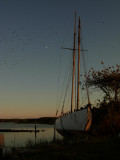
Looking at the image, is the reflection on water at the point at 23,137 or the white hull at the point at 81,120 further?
the reflection on water at the point at 23,137

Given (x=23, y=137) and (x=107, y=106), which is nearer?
(x=107, y=106)

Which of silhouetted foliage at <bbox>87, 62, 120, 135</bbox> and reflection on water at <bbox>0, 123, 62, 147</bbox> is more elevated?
silhouetted foliage at <bbox>87, 62, 120, 135</bbox>

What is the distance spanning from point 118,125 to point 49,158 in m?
15.1

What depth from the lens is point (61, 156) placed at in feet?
36.2

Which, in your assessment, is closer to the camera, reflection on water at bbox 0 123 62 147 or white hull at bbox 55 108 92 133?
white hull at bbox 55 108 92 133

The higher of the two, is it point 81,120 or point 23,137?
point 81,120

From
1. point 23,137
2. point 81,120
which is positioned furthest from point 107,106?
point 23,137

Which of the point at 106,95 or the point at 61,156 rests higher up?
the point at 106,95

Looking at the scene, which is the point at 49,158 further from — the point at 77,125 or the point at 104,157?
the point at 77,125

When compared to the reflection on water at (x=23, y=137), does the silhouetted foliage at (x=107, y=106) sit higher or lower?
higher

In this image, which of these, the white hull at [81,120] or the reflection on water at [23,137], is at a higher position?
the white hull at [81,120]

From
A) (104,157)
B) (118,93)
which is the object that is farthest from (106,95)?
(104,157)

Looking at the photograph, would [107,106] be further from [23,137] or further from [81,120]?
[23,137]

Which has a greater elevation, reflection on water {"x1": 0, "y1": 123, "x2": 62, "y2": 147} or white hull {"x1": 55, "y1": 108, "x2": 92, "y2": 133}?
white hull {"x1": 55, "y1": 108, "x2": 92, "y2": 133}
